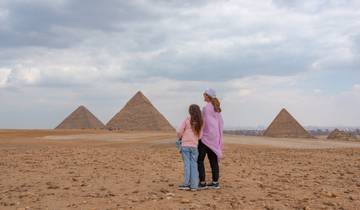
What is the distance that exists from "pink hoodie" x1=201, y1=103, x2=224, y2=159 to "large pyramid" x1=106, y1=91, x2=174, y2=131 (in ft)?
137

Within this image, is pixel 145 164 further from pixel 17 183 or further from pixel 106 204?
pixel 106 204

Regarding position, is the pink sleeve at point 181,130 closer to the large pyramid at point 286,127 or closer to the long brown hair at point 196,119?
the long brown hair at point 196,119

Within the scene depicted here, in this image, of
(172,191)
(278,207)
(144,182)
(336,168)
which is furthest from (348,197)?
(336,168)

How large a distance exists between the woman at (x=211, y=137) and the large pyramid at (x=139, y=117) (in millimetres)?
41673

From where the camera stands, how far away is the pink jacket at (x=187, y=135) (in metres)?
8.10

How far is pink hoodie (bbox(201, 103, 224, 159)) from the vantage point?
8.19 m

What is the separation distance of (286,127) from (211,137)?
3621cm

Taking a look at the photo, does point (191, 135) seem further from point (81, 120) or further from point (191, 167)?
point (81, 120)

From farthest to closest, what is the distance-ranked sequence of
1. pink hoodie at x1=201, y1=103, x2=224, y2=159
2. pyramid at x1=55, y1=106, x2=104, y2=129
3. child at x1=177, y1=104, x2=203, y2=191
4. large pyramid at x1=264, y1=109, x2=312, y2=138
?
pyramid at x1=55, y1=106, x2=104, y2=129
large pyramid at x1=264, y1=109, x2=312, y2=138
pink hoodie at x1=201, y1=103, x2=224, y2=159
child at x1=177, y1=104, x2=203, y2=191

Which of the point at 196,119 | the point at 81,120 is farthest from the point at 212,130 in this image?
the point at 81,120

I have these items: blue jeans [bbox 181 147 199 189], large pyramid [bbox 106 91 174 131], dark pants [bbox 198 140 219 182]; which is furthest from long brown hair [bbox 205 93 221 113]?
large pyramid [bbox 106 91 174 131]

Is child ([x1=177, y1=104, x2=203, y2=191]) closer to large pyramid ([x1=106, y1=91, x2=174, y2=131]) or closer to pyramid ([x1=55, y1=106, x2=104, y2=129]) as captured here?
large pyramid ([x1=106, y1=91, x2=174, y2=131])

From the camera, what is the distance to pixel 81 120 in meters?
56.1

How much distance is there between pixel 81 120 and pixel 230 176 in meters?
47.9
